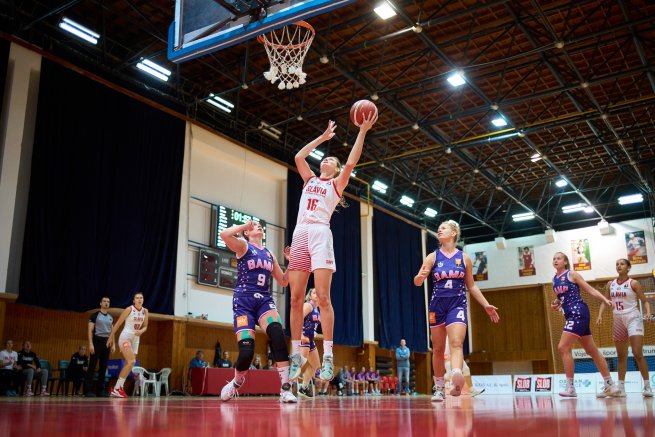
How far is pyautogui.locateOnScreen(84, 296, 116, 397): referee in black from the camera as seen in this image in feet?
38.9

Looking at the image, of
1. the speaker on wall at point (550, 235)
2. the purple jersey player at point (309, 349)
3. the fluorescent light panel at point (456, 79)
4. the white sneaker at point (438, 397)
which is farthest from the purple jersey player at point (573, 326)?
the speaker on wall at point (550, 235)

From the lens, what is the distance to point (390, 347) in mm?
24750

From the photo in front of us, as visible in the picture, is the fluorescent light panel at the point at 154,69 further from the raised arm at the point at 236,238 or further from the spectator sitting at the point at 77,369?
the raised arm at the point at 236,238

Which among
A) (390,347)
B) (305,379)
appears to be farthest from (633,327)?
(390,347)

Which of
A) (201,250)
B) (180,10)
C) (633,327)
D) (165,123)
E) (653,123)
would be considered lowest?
(633,327)

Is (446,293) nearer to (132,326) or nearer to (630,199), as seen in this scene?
(132,326)

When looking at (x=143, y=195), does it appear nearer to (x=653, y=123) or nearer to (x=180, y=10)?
(x=180, y=10)

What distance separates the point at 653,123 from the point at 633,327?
1407 centimetres

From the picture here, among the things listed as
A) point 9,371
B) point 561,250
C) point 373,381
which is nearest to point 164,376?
point 9,371

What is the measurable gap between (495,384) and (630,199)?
43.7 ft

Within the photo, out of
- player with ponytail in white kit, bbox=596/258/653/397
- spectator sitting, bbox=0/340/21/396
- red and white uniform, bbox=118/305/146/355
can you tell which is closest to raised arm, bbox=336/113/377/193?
player with ponytail in white kit, bbox=596/258/653/397

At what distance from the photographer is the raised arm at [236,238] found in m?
5.86

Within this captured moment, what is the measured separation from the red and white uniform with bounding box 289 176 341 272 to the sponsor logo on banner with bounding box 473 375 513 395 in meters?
14.0

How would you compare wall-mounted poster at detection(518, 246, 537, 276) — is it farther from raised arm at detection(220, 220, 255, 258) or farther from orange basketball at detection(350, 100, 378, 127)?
raised arm at detection(220, 220, 255, 258)
